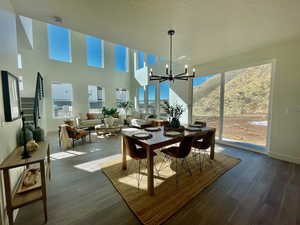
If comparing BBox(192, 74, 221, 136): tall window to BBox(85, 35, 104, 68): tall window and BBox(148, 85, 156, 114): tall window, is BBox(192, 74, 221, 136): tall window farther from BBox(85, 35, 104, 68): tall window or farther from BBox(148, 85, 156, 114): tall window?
BBox(85, 35, 104, 68): tall window

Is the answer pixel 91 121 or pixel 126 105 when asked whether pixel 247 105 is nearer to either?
pixel 126 105

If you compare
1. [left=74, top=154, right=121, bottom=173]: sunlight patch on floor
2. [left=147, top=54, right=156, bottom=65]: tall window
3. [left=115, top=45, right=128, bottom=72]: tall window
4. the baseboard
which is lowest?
[left=74, top=154, right=121, bottom=173]: sunlight patch on floor

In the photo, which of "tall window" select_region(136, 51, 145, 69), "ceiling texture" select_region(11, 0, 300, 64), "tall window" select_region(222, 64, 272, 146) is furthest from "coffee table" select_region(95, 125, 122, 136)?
"tall window" select_region(136, 51, 145, 69)

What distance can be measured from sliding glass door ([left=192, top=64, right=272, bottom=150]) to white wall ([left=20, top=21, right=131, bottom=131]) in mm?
5534

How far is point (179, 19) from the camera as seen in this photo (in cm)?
222

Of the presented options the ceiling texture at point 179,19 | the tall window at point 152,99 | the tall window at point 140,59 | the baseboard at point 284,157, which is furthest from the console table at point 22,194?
the tall window at point 140,59

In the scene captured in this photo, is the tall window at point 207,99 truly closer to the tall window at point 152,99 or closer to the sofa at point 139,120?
the sofa at point 139,120

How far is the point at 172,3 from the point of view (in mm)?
1852

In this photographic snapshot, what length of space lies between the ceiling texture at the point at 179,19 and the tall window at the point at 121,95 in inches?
222

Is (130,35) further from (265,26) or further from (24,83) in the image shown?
(24,83)

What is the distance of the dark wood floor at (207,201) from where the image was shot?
5.07 feet

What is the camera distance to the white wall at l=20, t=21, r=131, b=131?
5.59 metres

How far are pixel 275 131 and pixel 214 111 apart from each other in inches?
64.0

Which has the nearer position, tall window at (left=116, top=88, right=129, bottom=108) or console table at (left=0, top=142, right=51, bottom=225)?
console table at (left=0, top=142, right=51, bottom=225)
